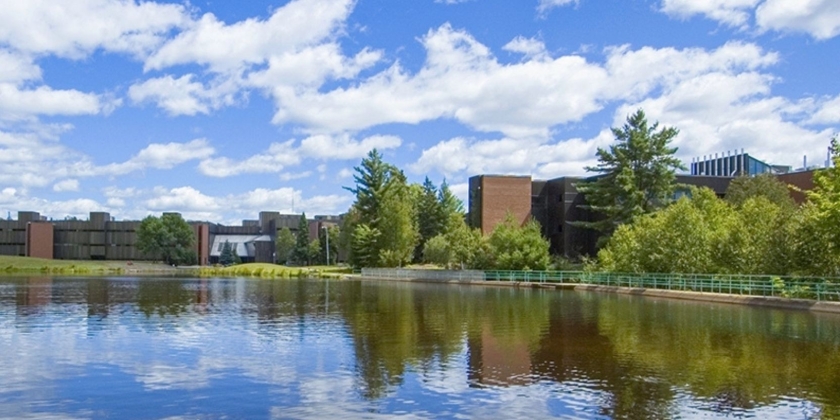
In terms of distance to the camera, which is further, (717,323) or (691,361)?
(717,323)

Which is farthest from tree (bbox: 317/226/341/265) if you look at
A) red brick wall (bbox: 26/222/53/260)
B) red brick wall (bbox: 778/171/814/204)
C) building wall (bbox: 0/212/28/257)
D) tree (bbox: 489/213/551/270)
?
red brick wall (bbox: 778/171/814/204)

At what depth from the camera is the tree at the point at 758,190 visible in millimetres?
68625

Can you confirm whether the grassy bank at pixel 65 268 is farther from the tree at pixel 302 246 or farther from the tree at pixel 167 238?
the tree at pixel 302 246

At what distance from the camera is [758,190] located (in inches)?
2717

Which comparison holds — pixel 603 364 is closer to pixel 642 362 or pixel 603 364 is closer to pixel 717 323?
pixel 642 362

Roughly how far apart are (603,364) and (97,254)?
6363 inches

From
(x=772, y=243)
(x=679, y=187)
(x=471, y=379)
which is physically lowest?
(x=471, y=379)

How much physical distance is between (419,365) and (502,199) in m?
67.3

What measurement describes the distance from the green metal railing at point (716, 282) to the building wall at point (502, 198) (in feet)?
58.3

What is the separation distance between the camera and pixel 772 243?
141 feet

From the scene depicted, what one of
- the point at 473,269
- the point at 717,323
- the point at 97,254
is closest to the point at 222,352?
the point at 717,323

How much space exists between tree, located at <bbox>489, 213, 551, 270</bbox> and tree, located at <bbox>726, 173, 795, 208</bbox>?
55.7 ft

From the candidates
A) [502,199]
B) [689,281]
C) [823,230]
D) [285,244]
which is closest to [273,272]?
[502,199]

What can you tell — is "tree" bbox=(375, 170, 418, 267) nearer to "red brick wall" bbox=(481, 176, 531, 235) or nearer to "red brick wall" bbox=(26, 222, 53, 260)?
"red brick wall" bbox=(481, 176, 531, 235)
